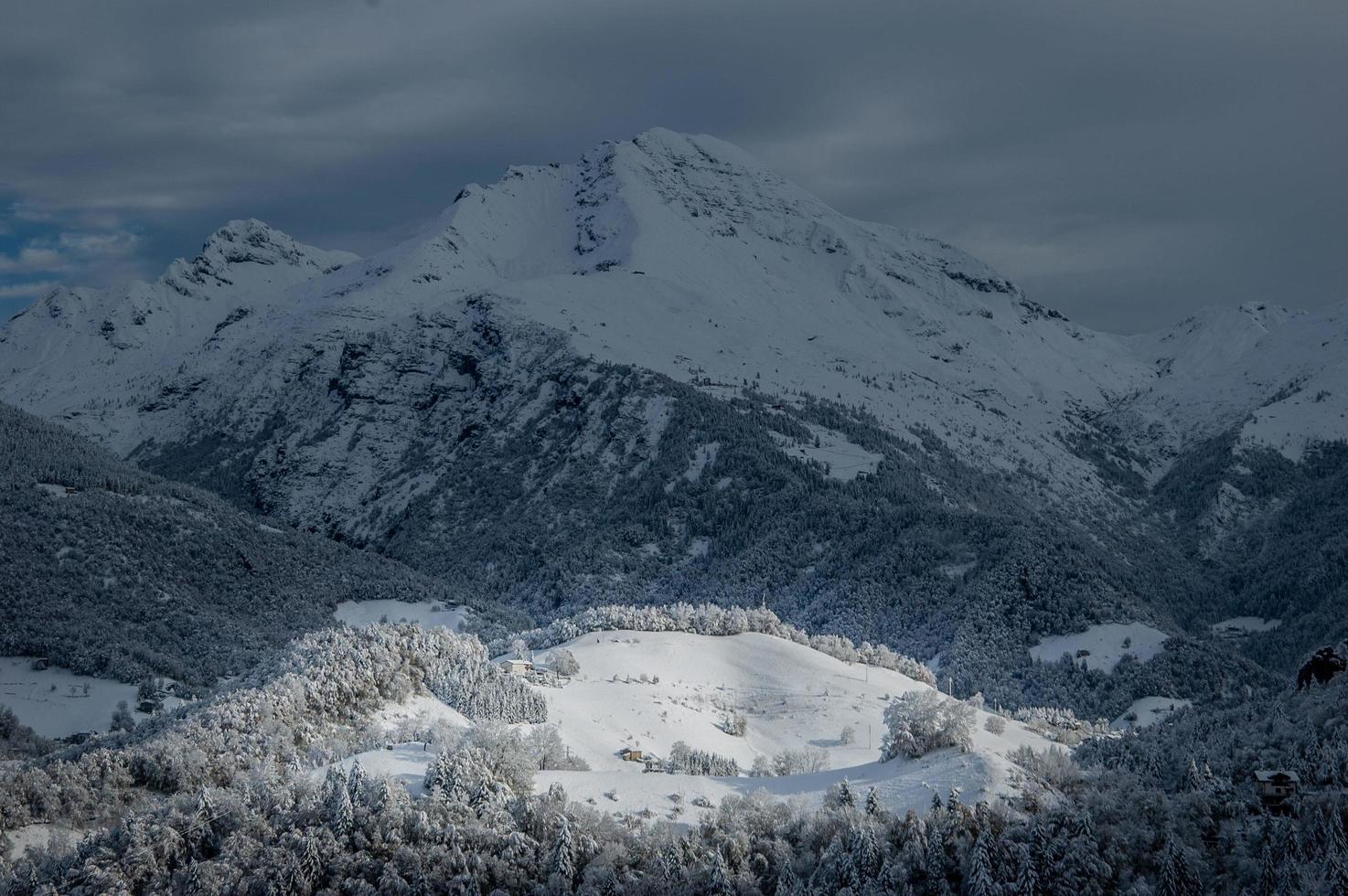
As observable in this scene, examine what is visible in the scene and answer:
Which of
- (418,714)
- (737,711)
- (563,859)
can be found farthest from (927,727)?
(737,711)

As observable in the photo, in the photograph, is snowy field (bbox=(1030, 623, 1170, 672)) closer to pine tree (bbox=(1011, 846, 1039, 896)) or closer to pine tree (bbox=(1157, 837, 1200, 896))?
pine tree (bbox=(1157, 837, 1200, 896))

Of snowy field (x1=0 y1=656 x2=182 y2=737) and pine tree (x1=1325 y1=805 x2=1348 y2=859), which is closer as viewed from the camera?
pine tree (x1=1325 y1=805 x2=1348 y2=859)

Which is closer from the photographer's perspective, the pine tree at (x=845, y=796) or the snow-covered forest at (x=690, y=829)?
the snow-covered forest at (x=690, y=829)

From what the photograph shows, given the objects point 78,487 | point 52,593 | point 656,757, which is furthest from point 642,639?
point 78,487

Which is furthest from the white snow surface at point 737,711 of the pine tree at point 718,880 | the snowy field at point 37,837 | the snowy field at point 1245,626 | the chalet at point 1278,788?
the snowy field at point 1245,626

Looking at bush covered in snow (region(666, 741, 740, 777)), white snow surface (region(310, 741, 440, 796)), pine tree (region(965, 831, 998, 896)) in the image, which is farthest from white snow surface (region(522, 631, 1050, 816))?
pine tree (region(965, 831, 998, 896))

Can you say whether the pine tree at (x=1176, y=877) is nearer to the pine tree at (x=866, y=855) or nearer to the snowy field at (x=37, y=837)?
the pine tree at (x=866, y=855)
